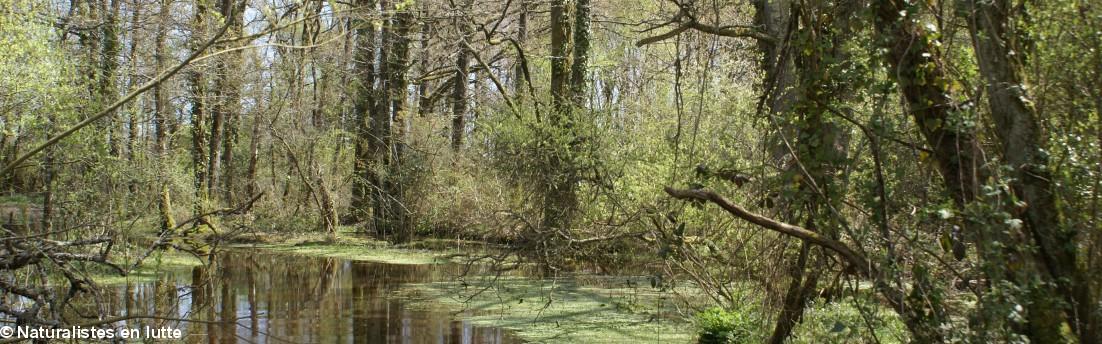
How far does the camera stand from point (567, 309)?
9930 mm

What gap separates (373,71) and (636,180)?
10524 mm

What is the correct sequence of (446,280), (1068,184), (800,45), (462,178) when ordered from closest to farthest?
(1068,184), (800,45), (446,280), (462,178)

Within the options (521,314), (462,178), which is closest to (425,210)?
(462,178)

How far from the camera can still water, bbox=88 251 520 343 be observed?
8.42 metres

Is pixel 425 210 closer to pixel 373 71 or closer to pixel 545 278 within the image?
pixel 373 71

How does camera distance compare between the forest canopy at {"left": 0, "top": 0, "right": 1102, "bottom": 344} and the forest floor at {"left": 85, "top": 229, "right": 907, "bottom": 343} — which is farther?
the forest floor at {"left": 85, "top": 229, "right": 907, "bottom": 343}

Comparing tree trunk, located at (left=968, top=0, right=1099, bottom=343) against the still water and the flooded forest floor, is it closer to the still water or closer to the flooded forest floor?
the flooded forest floor

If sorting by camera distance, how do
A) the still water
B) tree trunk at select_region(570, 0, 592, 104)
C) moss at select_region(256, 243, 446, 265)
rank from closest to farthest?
the still water < tree trunk at select_region(570, 0, 592, 104) < moss at select_region(256, 243, 446, 265)

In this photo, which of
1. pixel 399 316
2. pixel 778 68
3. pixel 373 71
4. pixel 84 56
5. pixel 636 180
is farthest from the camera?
pixel 373 71

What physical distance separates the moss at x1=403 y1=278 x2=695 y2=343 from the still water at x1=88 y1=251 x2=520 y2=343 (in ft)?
0.99

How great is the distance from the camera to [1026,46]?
13.9 feet

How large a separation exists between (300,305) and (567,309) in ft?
9.78

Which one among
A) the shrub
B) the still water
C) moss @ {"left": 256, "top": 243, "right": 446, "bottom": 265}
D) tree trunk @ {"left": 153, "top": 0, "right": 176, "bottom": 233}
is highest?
tree trunk @ {"left": 153, "top": 0, "right": 176, "bottom": 233}

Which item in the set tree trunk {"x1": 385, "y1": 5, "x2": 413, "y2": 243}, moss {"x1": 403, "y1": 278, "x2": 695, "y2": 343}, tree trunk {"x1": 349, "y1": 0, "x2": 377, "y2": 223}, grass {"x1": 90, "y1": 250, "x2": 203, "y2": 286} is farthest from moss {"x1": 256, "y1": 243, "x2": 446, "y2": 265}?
moss {"x1": 403, "y1": 278, "x2": 695, "y2": 343}
